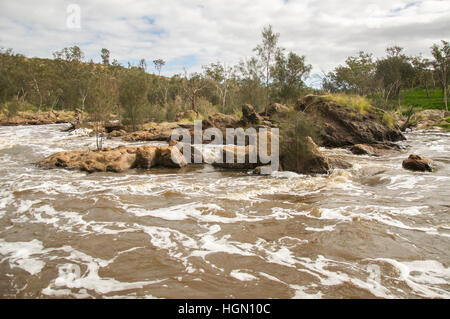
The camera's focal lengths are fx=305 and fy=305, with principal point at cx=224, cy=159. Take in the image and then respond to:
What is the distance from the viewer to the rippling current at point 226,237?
3699mm

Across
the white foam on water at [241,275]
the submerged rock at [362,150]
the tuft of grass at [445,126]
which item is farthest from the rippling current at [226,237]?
the tuft of grass at [445,126]

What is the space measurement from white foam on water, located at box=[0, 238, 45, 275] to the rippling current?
0.05 feet

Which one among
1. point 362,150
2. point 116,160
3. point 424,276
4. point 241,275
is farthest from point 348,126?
point 241,275

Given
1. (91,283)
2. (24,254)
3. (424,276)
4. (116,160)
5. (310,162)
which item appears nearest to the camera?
(91,283)

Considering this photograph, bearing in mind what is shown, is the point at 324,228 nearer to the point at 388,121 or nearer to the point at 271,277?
the point at 271,277

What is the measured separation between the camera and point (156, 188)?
8.66 meters

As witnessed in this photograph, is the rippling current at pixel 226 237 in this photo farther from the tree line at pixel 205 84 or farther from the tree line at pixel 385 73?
the tree line at pixel 385 73

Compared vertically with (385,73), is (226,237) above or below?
below

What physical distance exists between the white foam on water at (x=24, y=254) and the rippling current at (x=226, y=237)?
16 mm

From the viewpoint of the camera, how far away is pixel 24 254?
4.52m

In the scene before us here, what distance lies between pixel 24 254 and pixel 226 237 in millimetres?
3085

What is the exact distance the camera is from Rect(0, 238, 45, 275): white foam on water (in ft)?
13.6

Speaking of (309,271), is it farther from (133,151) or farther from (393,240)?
(133,151)
